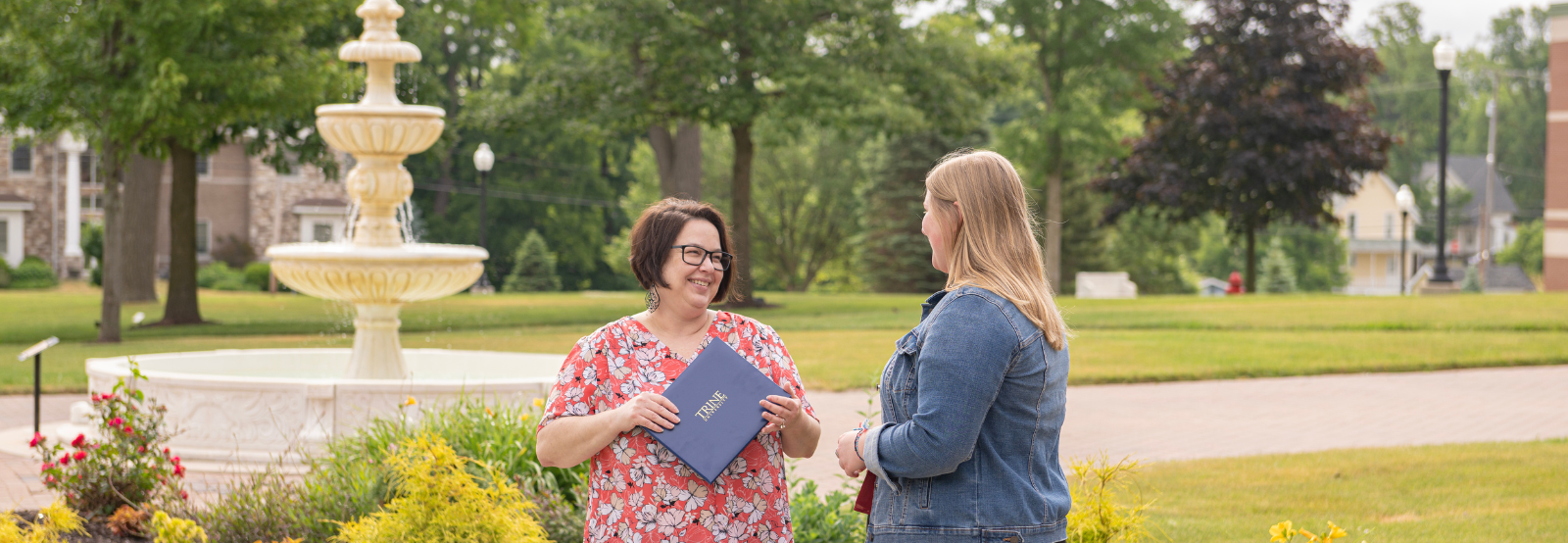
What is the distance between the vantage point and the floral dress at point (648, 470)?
2867 millimetres

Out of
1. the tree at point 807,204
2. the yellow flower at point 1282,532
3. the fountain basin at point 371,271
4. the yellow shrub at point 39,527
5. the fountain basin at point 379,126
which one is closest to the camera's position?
the yellow flower at point 1282,532

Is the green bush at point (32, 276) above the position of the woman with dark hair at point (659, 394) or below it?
below

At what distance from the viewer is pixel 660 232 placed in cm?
298

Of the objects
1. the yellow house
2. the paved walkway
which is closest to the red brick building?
the paved walkway

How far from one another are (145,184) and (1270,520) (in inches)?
995

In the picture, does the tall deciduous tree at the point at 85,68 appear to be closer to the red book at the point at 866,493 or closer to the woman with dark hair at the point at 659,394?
the woman with dark hair at the point at 659,394

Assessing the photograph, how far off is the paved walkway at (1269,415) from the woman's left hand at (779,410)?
4.69 meters

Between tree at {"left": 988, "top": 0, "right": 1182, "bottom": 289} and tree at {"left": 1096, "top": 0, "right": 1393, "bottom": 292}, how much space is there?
2.70 meters

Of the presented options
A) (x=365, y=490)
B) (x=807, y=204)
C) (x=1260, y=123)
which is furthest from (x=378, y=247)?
(x=807, y=204)

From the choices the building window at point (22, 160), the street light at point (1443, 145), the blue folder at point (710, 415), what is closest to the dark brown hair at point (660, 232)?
the blue folder at point (710, 415)

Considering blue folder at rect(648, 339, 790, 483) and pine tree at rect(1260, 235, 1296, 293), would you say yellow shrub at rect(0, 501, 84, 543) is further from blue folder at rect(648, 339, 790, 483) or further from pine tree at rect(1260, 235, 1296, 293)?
pine tree at rect(1260, 235, 1296, 293)

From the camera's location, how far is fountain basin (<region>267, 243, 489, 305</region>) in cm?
833

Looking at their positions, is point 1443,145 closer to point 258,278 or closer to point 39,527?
point 39,527

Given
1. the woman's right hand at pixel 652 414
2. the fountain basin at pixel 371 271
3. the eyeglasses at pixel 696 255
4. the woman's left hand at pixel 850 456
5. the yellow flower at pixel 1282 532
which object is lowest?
the yellow flower at pixel 1282 532
